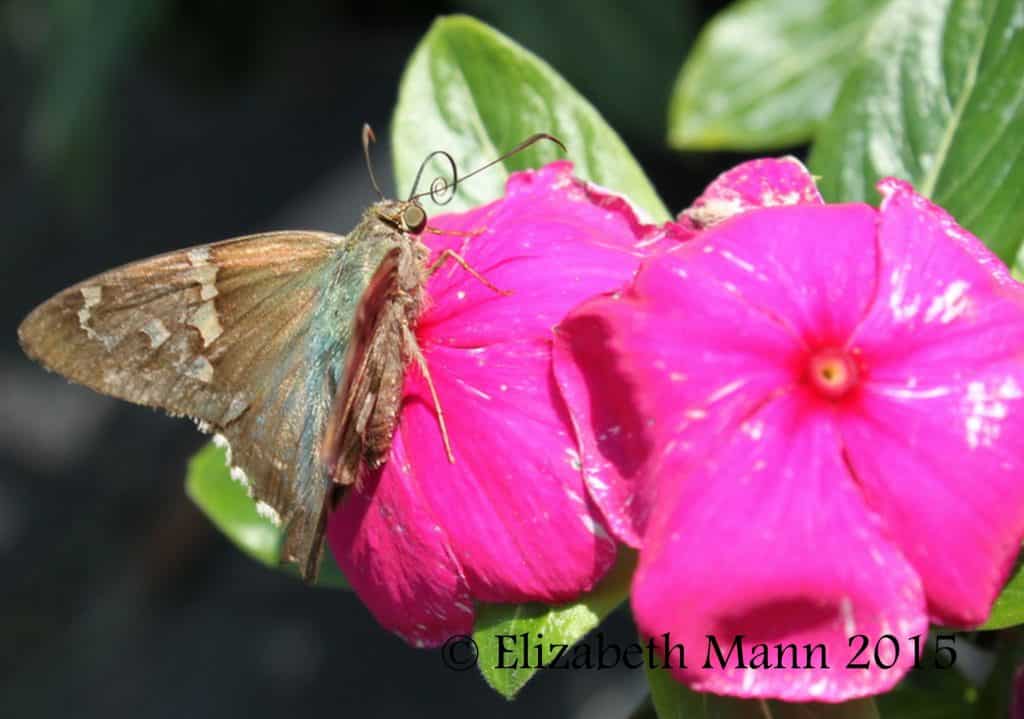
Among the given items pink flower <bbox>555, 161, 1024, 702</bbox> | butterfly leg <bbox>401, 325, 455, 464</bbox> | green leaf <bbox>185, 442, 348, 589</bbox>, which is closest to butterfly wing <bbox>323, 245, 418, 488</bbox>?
butterfly leg <bbox>401, 325, 455, 464</bbox>

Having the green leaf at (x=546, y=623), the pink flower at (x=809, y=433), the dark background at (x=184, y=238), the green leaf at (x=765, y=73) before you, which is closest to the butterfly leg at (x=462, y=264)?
the pink flower at (x=809, y=433)

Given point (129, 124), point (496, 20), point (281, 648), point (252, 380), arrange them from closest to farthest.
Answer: point (252, 380)
point (496, 20)
point (281, 648)
point (129, 124)

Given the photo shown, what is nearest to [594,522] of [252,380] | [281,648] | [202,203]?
[252,380]

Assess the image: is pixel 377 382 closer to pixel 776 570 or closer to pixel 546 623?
pixel 546 623

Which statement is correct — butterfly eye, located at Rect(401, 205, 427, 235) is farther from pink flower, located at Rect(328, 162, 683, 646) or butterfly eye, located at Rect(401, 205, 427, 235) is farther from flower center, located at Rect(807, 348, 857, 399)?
flower center, located at Rect(807, 348, 857, 399)

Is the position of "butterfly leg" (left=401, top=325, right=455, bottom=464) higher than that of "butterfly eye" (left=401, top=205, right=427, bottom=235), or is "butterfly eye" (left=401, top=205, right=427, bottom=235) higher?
"butterfly eye" (left=401, top=205, right=427, bottom=235)

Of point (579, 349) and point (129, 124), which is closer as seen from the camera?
point (579, 349)

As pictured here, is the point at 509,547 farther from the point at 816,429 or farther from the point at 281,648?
the point at 281,648
